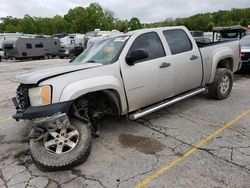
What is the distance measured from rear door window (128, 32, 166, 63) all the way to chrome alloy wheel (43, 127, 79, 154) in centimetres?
181

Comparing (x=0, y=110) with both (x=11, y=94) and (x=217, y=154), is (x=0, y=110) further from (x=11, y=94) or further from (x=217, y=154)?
(x=217, y=154)

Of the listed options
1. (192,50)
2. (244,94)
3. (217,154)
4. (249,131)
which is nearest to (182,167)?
(217,154)

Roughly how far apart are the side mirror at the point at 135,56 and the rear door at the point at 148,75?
7cm

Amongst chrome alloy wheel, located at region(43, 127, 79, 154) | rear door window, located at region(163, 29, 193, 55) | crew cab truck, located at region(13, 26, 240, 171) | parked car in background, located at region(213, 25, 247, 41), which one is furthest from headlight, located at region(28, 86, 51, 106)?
parked car in background, located at region(213, 25, 247, 41)

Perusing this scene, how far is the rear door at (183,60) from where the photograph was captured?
4.64 m

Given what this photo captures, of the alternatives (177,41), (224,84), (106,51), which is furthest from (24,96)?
(224,84)

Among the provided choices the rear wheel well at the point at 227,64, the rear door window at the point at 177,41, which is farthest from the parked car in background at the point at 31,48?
the rear door window at the point at 177,41

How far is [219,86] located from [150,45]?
92.5 inches

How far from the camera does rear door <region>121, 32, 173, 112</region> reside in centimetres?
393

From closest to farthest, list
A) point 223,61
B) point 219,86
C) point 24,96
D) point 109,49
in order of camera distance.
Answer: point 24,96 < point 109,49 < point 219,86 < point 223,61

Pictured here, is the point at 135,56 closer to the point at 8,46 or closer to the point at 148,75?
the point at 148,75

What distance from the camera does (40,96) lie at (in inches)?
124

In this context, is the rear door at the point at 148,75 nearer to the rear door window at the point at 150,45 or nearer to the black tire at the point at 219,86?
the rear door window at the point at 150,45

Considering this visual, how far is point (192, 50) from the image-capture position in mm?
5043
